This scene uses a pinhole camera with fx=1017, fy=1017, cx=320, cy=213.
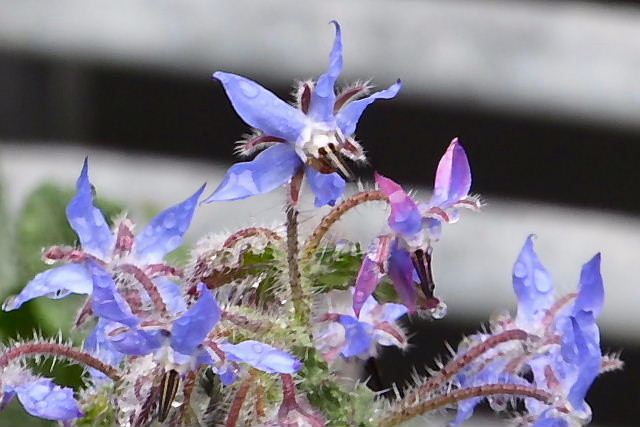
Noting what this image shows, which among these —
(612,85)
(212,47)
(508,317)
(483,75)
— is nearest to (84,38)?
(212,47)

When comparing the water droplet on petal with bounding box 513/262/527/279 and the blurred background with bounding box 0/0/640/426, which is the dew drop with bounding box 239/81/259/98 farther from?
the blurred background with bounding box 0/0/640/426

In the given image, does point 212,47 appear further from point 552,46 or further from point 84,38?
point 552,46

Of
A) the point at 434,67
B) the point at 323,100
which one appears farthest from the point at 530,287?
the point at 434,67

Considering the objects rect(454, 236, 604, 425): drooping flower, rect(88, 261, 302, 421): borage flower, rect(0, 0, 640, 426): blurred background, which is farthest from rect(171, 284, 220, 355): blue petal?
rect(0, 0, 640, 426): blurred background

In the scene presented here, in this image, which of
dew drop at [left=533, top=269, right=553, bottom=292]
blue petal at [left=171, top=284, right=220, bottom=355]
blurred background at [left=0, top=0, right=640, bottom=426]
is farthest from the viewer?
blurred background at [left=0, top=0, right=640, bottom=426]

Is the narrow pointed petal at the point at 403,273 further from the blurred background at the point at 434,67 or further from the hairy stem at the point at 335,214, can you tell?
the blurred background at the point at 434,67

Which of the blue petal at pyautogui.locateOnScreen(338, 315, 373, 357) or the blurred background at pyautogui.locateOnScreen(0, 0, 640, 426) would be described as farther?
the blurred background at pyautogui.locateOnScreen(0, 0, 640, 426)
